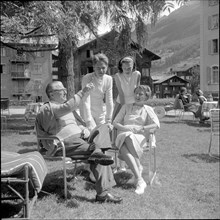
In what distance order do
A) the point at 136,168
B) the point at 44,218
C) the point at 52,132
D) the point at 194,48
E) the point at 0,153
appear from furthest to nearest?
1. the point at 136,168
2. the point at 52,132
3. the point at 44,218
4. the point at 194,48
5. the point at 0,153

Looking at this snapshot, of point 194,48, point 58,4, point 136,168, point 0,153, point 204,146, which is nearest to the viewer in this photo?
point 0,153

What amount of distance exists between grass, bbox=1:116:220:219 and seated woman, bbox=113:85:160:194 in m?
0.29

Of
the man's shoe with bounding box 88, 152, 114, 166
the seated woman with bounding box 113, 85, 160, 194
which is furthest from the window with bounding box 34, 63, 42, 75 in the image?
the seated woman with bounding box 113, 85, 160, 194

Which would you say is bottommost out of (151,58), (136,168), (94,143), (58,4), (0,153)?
(136,168)

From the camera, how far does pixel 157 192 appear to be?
3391 millimetres

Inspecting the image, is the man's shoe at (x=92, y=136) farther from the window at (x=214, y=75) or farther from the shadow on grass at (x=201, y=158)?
the shadow on grass at (x=201, y=158)

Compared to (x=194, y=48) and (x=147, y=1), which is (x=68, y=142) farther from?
(x=147, y=1)

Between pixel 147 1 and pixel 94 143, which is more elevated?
pixel 147 1

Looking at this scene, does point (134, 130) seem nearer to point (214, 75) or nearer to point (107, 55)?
point (107, 55)

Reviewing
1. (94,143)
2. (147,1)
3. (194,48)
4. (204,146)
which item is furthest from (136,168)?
(204,146)

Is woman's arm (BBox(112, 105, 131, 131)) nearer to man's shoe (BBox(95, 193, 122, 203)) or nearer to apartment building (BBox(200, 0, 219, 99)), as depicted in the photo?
man's shoe (BBox(95, 193, 122, 203))

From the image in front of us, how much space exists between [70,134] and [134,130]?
836mm

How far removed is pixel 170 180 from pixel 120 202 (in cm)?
135

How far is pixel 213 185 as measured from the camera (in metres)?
3.89
